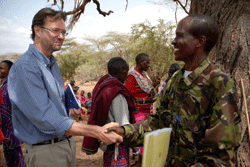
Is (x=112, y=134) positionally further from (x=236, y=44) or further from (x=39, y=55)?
(x=236, y=44)

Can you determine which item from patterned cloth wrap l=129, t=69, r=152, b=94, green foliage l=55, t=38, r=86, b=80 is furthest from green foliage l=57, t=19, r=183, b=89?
patterned cloth wrap l=129, t=69, r=152, b=94

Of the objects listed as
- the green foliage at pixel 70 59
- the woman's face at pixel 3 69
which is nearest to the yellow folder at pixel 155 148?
the woman's face at pixel 3 69

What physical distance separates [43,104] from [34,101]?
0.22 feet

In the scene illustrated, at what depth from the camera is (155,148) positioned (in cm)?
107

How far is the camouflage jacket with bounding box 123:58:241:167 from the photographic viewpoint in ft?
3.09

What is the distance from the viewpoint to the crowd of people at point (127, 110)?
979mm

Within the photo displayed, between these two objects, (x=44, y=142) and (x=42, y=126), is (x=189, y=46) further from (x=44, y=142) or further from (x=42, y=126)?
(x=44, y=142)

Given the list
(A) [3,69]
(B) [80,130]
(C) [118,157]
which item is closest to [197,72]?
(B) [80,130]

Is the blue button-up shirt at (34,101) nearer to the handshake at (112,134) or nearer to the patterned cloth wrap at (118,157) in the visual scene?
the handshake at (112,134)

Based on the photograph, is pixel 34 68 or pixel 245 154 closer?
pixel 34 68

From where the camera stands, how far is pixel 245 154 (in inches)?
73.0

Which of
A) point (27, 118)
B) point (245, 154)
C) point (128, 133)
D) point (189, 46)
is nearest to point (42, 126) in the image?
point (27, 118)

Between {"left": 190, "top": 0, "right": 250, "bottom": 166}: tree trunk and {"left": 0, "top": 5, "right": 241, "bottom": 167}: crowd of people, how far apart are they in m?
0.85

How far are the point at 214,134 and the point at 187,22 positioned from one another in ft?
2.39
